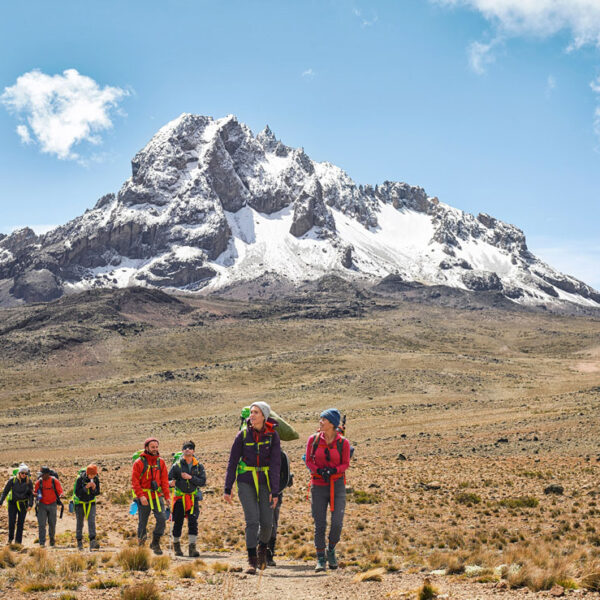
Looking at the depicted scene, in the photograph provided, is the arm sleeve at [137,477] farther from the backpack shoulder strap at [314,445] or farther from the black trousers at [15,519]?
the black trousers at [15,519]

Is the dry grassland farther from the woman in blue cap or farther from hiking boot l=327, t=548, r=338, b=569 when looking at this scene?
the woman in blue cap

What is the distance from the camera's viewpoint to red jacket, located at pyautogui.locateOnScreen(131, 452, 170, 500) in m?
11.0

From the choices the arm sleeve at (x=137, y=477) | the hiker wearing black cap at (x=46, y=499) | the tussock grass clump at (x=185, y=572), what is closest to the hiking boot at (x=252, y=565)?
the tussock grass clump at (x=185, y=572)

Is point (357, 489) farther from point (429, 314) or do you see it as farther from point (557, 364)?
point (429, 314)

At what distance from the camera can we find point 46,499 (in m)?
13.5

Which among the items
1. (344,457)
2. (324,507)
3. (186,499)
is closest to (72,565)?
(186,499)

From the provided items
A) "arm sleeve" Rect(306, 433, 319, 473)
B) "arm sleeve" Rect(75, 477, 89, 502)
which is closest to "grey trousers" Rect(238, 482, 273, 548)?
"arm sleeve" Rect(306, 433, 319, 473)

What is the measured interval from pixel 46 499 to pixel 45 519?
0.45 m

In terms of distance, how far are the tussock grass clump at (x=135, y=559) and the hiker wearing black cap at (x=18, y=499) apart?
5.20m

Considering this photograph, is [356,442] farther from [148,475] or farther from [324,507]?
[324,507]

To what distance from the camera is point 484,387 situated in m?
75.9

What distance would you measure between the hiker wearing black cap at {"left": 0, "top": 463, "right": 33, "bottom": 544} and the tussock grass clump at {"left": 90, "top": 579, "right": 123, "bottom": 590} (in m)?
6.56

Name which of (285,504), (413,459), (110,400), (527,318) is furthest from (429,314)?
(285,504)

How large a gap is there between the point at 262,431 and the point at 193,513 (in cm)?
388
